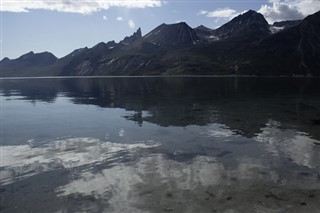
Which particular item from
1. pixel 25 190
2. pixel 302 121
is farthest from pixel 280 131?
pixel 25 190

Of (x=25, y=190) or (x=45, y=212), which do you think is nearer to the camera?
(x=45, y=212)

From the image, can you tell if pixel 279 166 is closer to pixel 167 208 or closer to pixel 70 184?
pixel 167 208

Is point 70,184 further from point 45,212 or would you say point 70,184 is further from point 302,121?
point 302,121

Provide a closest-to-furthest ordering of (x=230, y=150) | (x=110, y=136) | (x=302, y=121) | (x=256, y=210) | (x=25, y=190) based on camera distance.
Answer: (x=256, y=210)
(x=25, y=190)
(x=230, y=150)
(x=110, y=136)
(x=302, y=121)

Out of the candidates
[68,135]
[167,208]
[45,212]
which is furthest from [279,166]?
[68,135]

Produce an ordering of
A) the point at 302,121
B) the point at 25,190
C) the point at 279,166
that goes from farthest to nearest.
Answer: the point at 302,121, the point at 279,166, the point at 25,190

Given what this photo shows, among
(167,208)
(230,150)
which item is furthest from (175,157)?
(167,208)

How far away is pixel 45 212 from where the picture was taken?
22016 millimetres

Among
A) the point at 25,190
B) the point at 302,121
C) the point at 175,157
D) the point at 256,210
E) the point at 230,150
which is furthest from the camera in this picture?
the point at 302,121

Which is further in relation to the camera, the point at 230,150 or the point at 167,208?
the point at 230,150

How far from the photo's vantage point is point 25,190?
25891 mm

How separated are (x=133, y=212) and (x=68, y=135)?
88.5 feet

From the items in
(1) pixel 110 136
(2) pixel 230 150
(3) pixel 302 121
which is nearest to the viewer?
(2) pixel 230 150

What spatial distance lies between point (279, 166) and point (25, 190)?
21.3 m
